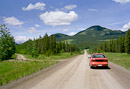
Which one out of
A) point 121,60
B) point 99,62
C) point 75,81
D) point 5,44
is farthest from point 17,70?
point 5,44

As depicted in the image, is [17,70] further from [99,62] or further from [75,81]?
[75,81]

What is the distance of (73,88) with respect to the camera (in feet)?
22.9

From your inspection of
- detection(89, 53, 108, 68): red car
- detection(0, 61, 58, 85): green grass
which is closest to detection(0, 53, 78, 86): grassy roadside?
detection(0, 61, 58, 85): green grass

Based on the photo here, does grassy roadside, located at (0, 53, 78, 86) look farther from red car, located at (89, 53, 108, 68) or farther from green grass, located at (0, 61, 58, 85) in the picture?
red car, located at (89, 53, 108, 68)

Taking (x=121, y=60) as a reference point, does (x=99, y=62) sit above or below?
above

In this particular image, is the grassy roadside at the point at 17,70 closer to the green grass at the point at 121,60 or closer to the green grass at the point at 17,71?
the green grass at the point at 17,71

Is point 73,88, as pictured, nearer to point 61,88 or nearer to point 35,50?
point 61,88

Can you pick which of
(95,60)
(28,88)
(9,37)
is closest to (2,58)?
(9,37)

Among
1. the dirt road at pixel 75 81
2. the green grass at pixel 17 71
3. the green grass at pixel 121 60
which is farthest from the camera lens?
the green grass at pixel 121 60

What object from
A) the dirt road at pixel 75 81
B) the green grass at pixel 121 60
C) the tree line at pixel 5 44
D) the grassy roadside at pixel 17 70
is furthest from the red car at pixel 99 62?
the tree line at pixel 5 44

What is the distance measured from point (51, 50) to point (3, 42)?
121ft

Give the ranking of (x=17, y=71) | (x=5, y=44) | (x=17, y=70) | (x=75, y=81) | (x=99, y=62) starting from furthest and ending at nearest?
(x=5, y=44) < (x=17, y=70) < (x=17, y=71) < (x=99, y=62) < (x=75, y=81)

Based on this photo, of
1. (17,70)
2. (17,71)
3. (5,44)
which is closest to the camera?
(17,71)

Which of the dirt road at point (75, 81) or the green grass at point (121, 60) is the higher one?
the dirt road at point (75, 81)
